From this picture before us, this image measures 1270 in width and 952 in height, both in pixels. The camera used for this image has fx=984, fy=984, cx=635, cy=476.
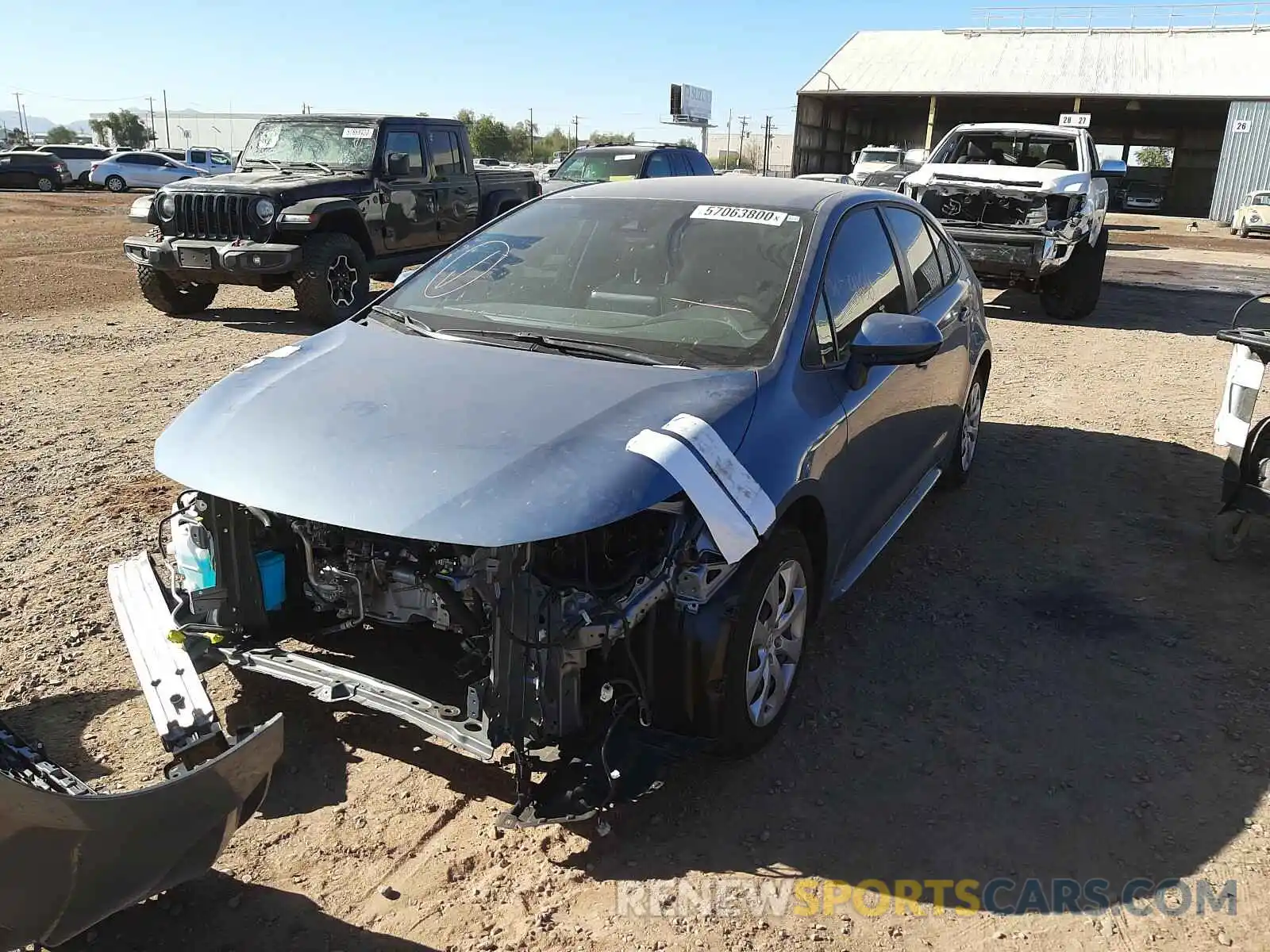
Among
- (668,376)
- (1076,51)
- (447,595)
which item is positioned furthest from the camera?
(1076,51)

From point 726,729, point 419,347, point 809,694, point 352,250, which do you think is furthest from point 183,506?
point 352,250

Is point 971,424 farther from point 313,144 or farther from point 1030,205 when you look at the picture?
point 313,144

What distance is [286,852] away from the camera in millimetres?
2662

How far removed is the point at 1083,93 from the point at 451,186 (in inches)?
1233

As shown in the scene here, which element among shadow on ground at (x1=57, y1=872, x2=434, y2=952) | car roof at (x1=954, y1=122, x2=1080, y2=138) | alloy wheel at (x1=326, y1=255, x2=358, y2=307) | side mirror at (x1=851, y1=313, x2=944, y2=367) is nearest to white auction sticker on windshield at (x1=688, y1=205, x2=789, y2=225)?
side mirror at (x1=851, y1=313, x2=944, y2=367)

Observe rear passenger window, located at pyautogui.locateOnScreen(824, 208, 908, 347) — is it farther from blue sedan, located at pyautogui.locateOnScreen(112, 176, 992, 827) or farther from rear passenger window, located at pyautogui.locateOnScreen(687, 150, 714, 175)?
rear passenger window, located at pyautogui.locateOnScreen(687, 150, 714, 175)

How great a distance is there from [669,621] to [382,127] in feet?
29.9

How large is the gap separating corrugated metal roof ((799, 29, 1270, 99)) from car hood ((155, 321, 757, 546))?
37.1 metres

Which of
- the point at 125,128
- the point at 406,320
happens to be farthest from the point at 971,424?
the point at 125,128

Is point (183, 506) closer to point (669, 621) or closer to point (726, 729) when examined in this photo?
point (669, 621)

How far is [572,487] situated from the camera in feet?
8.05

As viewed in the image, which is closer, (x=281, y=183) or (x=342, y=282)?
(x=281, y=183)

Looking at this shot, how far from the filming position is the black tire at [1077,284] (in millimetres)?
11219

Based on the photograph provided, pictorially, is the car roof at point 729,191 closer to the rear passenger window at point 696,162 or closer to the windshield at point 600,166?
the windshield at point 600,166
